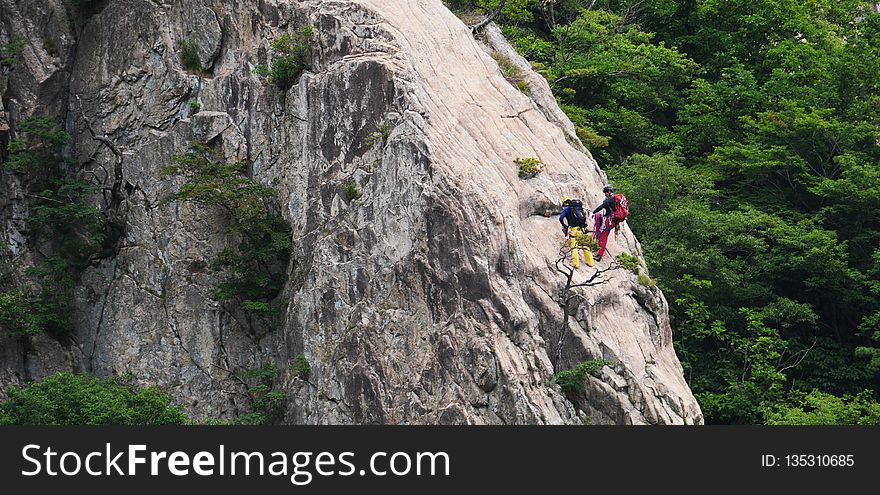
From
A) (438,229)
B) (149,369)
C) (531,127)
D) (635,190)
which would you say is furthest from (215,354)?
(635,190)

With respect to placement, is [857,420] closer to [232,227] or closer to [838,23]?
[232,227]

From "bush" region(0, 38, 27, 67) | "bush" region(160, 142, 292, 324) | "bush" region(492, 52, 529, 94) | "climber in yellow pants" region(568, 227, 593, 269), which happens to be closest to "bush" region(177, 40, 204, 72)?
"bush" region(160, 142, 292, 324)

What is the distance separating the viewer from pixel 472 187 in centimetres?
2797

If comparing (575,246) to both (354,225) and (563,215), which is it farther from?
(354,225)

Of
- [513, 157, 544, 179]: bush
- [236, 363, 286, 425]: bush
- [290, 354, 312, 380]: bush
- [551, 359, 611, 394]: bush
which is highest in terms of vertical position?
[513, 157, 544, 179]: bush

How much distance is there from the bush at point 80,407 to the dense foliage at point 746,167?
42.9ft

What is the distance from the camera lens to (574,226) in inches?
1110

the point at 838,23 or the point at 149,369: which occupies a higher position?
the point at 838,23

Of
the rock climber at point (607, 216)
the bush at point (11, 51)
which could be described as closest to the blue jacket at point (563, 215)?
the rock climber at point (607, 216)

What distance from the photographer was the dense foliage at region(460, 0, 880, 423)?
34.4 metres

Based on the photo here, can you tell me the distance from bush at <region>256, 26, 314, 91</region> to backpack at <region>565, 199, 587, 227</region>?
7.12 meters

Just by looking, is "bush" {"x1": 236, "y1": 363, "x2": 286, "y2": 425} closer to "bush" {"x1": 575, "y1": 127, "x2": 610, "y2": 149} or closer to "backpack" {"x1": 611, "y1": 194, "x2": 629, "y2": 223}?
"backpack" {"x1": 611, "y1": 194, "x2": 629, "y2": 223}

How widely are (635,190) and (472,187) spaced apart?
9.54 meters

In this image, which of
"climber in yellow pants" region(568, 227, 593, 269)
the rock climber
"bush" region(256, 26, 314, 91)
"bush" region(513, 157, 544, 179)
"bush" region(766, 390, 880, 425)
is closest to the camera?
"climber in yellow pants" region(568, 227, 593, 269)
